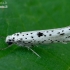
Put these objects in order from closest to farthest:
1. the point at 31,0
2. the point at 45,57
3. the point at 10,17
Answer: the point at 45,57 → the point at 10,17 → the point at 31,0

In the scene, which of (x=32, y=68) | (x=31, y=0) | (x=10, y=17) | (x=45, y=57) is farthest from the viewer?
(x=31, y=0)

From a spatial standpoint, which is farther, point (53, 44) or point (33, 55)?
point (53, 44)

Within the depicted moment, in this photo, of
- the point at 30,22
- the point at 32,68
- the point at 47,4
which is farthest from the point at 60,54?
the point at 47,4

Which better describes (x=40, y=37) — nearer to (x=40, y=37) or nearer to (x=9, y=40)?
(x=40, y=37)

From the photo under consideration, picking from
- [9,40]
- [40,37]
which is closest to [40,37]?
[40,37]

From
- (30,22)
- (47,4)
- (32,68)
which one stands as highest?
(47,4)

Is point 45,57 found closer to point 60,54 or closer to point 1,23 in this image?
point 60,54
